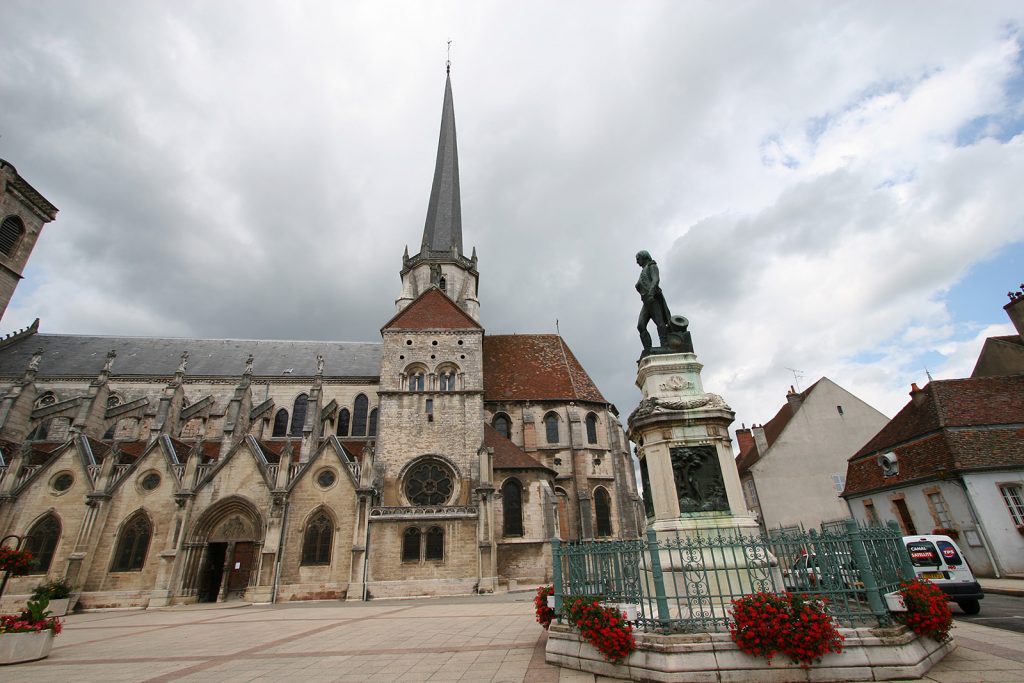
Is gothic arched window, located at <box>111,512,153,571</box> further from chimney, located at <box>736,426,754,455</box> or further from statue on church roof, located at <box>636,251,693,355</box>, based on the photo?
chimney, located at <box>736,426,754,455</box>

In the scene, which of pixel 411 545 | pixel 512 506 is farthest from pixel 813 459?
pixel 411 545

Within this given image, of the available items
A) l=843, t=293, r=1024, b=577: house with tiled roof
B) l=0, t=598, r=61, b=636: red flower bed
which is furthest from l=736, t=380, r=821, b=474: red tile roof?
l=0, t=598, r=61, b=636: red flower bed

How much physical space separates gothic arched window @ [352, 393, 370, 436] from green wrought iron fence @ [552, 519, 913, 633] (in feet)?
78.7

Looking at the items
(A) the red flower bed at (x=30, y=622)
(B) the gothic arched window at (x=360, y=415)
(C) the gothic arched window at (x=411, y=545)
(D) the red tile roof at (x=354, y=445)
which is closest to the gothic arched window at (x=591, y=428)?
(C) the gothic arched window at (x=411, y=545)

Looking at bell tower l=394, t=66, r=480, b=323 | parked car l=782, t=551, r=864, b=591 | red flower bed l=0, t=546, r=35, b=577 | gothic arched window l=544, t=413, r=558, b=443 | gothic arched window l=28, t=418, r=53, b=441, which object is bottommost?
parked car l=782, t=551, r=864, b=591

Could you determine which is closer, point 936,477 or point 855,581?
point 855,581

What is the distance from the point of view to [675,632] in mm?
5008

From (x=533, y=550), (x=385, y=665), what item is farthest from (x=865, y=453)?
(x=385, y=665)

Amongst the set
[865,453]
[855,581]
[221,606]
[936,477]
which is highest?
[865,453]

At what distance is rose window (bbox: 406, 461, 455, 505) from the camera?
842 inches

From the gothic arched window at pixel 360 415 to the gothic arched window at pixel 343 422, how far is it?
408mm

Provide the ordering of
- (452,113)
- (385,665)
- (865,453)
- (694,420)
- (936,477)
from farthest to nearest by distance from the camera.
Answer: (452,113), (865,453), (936,477), (694,420), (385,665)

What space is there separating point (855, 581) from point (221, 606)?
2194 centimetres

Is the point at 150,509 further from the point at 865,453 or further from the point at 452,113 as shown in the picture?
the point at 452,113
